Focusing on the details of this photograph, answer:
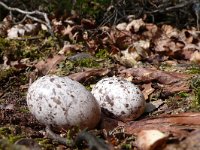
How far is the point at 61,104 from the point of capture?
8.52 feet

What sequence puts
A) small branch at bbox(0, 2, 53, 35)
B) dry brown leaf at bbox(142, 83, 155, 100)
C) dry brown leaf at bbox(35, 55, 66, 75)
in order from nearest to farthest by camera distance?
dry brown leaf at bbox(142, 83, 155, 100), dry brown leaf at bbox(35, 55, 66, 75), small branch at bbox(0, 2, 53, 35)

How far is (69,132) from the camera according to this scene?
2.47m

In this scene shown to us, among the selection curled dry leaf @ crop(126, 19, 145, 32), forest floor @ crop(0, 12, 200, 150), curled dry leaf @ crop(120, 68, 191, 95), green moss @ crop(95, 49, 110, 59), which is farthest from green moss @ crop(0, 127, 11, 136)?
curled dry leaf @ crop(126, 19, 145, 32)

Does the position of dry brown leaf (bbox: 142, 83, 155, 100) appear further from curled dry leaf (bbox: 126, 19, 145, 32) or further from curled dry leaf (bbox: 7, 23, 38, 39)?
curled dry leaf (bbox: 7, 23, 38, 39)

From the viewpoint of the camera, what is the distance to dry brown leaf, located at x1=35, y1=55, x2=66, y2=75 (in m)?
4.19

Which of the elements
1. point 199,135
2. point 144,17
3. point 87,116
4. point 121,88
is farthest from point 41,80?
point 144,17

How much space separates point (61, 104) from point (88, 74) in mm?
1203

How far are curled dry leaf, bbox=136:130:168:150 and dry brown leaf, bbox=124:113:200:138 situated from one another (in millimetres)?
172

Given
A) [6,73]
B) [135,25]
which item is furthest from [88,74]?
[135,25]

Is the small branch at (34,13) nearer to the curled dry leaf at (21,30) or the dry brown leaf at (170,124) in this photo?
the curled dry leaf at (21,30)

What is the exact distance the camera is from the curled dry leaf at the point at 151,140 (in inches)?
87.6

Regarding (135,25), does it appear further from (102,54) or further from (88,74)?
(88,74)

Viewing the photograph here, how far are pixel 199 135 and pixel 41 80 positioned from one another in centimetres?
100

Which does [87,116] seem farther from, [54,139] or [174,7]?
[174,7]
